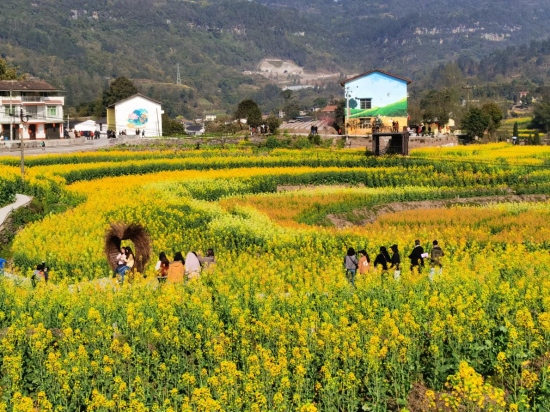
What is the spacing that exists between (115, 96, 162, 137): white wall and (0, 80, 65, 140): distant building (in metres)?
8.07

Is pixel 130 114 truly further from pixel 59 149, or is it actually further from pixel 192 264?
pixel 192 264

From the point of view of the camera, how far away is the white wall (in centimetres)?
8856

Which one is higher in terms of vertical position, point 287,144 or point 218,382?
point 287,144

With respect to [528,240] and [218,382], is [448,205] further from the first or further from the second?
[218,382]

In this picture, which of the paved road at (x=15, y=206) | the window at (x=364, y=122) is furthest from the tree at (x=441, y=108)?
the paved road at (x=15, y=206)

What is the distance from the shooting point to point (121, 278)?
62.1 ft

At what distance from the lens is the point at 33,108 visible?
80.6 meters

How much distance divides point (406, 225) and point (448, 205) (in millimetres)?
10238

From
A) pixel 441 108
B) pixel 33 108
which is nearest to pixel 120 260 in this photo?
pixel 33 108

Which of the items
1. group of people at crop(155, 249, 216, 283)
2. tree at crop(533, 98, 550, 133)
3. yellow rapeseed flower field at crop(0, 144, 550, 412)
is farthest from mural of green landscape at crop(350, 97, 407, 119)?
tree at crop(533, 98, 550, 133)

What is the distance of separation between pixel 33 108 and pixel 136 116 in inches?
518

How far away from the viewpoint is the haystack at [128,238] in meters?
19.8

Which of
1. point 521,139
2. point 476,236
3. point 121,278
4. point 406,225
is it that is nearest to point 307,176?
point 406,225

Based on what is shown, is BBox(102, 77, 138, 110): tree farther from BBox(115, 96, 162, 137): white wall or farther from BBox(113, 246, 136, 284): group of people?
BBox(113, 246, 136, 284): group of people
